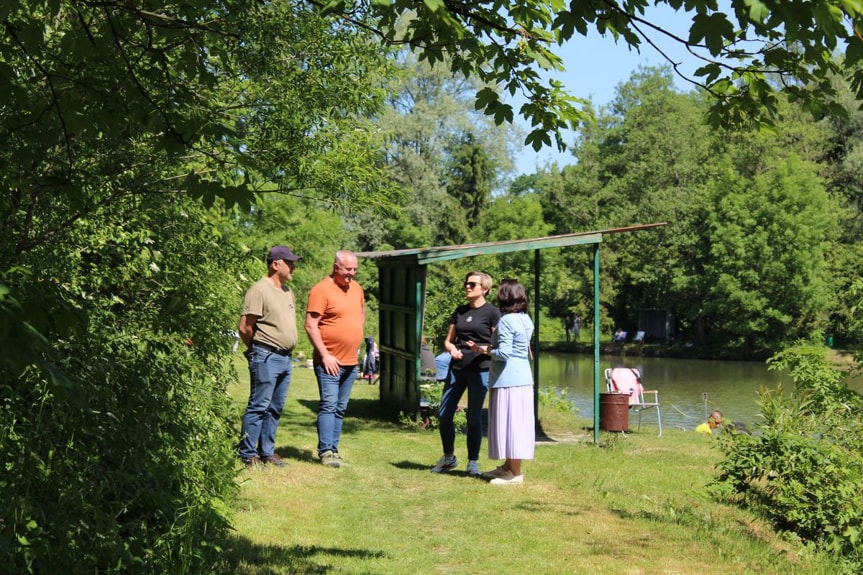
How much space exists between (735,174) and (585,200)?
11.7m

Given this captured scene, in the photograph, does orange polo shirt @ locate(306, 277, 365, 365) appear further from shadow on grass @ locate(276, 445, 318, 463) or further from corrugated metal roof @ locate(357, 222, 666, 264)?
corrugated metal roof @ locate(357, 222, 666, 264)

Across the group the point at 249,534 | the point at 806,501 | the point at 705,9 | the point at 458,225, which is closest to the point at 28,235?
the point at 249,534

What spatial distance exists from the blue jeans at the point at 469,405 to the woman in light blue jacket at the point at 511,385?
11.7 inches

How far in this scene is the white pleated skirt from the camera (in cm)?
830


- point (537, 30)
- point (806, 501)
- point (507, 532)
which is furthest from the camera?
point (806, 501)

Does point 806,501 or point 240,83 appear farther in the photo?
point 240,83

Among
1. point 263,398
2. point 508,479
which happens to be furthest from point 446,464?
point 263,398

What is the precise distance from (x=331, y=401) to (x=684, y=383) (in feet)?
88.5

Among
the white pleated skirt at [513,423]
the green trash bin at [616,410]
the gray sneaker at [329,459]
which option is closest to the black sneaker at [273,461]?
the gray sneaker at [329,459]

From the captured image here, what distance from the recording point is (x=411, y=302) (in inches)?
530

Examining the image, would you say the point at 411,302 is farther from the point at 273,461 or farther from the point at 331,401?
the point at 273,461

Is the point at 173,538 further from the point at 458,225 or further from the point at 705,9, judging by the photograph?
the point at 458,225

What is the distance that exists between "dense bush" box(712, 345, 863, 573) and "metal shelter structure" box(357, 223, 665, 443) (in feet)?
12.4

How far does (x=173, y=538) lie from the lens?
15.9ft
